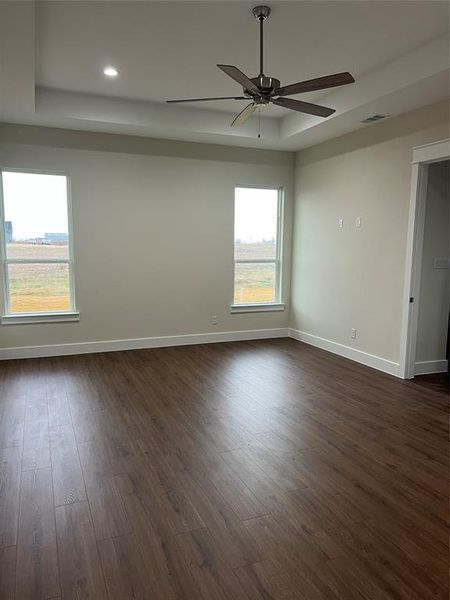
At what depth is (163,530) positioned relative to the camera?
214 cm

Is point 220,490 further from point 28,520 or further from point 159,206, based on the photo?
point 159,206

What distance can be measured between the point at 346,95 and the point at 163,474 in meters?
3.97

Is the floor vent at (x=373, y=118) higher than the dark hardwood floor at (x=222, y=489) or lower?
higher

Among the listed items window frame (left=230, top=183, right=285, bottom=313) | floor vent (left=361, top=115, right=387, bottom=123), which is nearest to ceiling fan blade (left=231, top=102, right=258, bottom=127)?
floor vent (left=361, top=115, right=387, bottom=123)

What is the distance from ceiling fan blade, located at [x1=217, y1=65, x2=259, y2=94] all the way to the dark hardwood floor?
2.53 metres

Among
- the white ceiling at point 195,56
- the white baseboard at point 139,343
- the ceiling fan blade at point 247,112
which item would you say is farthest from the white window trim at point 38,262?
the ceiling fan blade at point 247,112

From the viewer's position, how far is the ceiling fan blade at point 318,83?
8.93ft

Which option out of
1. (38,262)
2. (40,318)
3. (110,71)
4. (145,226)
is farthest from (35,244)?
(110,71)

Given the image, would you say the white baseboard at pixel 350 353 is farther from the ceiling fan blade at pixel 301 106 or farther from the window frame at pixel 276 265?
the ceiling fan blade at pixel 301 106

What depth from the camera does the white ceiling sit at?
2.92 metres

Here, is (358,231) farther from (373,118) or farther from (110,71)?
(110,71)

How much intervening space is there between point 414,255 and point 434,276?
1.59ft

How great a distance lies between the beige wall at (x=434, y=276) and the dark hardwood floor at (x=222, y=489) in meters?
0.68

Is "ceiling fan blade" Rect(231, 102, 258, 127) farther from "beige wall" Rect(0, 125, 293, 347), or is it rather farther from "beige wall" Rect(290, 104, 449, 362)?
"beige wall" Rect(0, 125, 293, 347)
